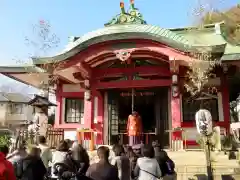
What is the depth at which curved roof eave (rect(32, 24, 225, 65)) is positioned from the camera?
1032cm

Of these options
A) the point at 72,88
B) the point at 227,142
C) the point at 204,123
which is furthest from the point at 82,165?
the point at 72,88

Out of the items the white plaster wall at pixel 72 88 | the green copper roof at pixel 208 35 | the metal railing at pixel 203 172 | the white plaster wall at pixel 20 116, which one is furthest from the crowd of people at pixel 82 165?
the white plaster wall at pixel 20 116

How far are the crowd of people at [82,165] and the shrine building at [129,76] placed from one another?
19.8 feet

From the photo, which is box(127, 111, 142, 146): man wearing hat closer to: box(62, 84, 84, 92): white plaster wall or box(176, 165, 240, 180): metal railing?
box(176, 165, 240, 180): metal railing

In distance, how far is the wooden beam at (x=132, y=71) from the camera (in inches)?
459

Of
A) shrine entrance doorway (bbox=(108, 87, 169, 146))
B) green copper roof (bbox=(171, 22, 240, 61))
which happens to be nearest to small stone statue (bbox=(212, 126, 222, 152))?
shrine entrance doorway (bbox=(108, 87, 169, 146))

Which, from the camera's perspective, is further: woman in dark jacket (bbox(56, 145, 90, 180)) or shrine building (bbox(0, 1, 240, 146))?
shrine building (bbox(0, 1, 240, 146))

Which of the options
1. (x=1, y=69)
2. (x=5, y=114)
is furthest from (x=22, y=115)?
(x=1, y=69)

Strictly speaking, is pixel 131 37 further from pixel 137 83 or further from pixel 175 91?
pixel 175 91

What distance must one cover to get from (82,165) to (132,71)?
7.60m

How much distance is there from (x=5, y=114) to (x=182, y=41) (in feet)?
120

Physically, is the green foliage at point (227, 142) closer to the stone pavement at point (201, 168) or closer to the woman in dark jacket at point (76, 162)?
the stone pavement at point (201, 168)

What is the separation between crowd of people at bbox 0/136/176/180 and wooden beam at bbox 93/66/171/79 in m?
6.66

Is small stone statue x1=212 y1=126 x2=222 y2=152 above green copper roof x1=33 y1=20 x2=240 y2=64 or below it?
below
